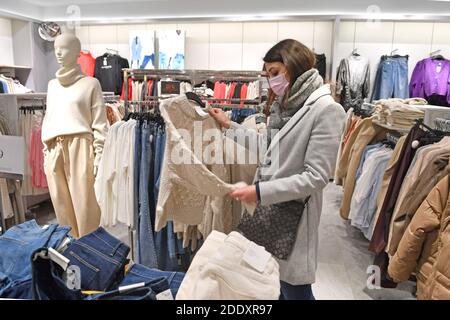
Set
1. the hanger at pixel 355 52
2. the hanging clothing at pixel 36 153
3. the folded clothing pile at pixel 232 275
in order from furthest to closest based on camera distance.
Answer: the hanger at pixel 355 52, the hanging clothing at pixel 36 153, the folded clothing pile at pixel 232 275

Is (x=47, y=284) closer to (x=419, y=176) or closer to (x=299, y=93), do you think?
(x=299, y=93)

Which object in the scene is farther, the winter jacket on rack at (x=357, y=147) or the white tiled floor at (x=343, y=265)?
the winter jacket on rack at (x=357, y=147)

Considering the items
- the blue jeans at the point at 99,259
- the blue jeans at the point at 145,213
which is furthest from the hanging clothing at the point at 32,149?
the blue jeans at the point at 99,259

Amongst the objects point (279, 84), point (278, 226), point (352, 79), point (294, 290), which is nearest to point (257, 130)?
point (279, 84)

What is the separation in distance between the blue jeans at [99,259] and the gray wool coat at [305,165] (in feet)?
1.45

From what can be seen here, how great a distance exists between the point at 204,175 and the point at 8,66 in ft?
15.6

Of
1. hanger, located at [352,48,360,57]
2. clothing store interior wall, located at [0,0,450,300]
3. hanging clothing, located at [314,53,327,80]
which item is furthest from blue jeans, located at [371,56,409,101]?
hanging clothing, located at [314,53,327,80]

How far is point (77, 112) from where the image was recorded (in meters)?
1.88

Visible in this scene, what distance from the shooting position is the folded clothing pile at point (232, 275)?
2.34 ft

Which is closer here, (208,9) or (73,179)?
(73,179)

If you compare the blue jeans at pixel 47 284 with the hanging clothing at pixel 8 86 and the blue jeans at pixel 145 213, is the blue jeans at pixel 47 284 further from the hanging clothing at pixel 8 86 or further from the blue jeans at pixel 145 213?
the hanging clothing at pixel 8 86

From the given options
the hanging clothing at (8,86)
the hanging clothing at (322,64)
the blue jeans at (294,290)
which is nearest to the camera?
the blue jeans at (294,290)

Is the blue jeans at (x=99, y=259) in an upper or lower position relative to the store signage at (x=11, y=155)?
lower

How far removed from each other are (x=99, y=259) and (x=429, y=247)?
122cm
